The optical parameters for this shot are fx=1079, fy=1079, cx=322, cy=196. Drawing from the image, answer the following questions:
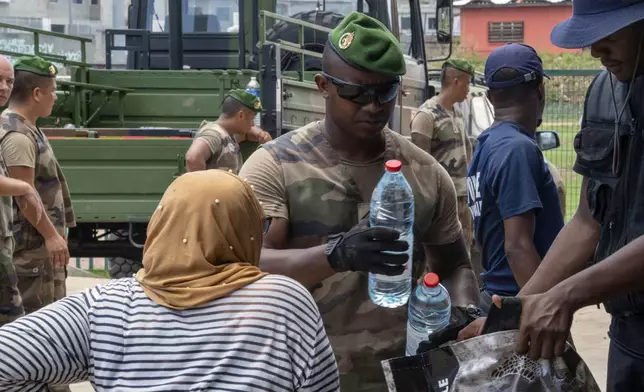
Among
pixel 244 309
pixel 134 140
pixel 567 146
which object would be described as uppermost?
pixel 244 309

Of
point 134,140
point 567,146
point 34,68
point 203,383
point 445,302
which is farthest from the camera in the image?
point 567,146

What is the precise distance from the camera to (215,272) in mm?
2605

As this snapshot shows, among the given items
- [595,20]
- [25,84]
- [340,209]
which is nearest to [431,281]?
[340,209]

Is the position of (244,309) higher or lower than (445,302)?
higher

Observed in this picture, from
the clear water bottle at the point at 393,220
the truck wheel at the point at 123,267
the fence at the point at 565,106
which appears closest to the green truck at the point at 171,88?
the truck wheel at the point at 123,267

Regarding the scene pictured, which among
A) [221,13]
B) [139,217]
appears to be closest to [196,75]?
[221,13]

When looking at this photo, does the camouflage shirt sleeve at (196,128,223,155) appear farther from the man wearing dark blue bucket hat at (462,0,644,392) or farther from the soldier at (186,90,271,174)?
→ the man wearing dark blue bucket hat at (462,0,644,392)

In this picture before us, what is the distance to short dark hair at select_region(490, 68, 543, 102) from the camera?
462 cm

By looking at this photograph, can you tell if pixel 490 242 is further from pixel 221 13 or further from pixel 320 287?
pixel 221 13

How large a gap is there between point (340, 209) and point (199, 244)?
3.27 feet

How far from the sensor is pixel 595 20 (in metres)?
2.96

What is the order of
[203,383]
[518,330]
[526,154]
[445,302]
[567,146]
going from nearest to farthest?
[203,383] → [518,330] → [445,302] → [526,154] → [567,146]

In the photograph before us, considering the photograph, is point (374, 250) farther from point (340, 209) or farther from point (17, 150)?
point (17, 150)

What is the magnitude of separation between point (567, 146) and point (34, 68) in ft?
38.5
